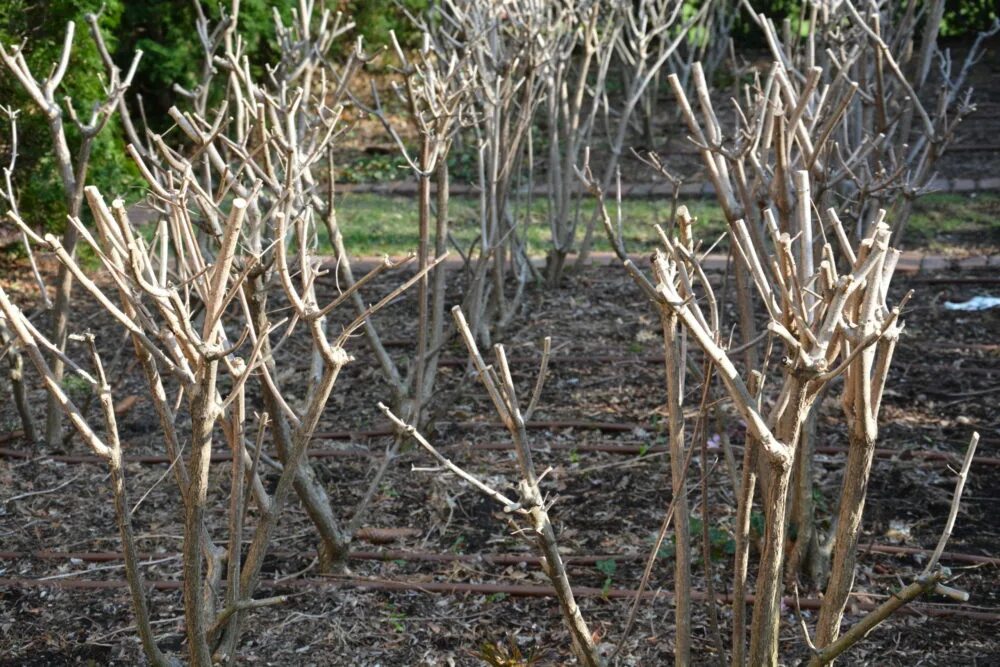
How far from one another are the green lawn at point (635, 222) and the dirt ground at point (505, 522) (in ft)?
5.97

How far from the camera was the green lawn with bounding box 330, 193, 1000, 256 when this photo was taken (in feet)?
23.8

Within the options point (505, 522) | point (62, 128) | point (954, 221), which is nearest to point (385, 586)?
point (505, 522)

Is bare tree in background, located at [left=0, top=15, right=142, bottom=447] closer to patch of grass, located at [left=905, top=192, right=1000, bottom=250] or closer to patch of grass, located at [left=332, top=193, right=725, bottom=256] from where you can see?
patch of grass, located at [left=332, top=193, right=725, bottom=256]

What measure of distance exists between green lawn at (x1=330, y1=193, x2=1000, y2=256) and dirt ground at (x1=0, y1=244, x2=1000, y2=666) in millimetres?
1819

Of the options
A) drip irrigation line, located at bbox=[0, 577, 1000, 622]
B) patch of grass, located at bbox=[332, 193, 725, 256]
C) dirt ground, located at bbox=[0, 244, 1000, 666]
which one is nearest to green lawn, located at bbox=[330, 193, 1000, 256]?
patch of grass, located at bbox=[332, 193, 725, 256]

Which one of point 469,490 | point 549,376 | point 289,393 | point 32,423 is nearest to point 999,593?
point 469,490

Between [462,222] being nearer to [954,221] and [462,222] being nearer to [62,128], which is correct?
[954,221]

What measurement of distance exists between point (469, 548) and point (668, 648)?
0.83 metres

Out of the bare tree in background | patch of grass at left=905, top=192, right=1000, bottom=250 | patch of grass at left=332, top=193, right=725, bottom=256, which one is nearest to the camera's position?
the bare tree in background

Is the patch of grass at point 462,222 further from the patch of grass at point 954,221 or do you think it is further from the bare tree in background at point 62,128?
the bare tree in background at point 62,128

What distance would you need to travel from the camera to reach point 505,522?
3785 millimetres

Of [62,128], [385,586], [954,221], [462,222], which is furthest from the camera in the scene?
[462,222]

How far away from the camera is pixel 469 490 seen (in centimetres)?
396

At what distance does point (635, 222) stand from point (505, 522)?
449cm
